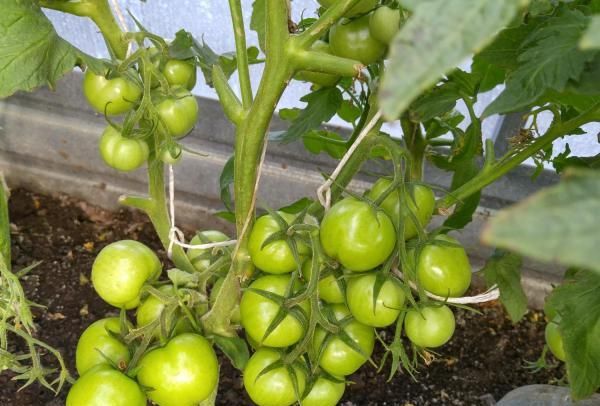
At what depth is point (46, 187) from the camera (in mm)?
1330

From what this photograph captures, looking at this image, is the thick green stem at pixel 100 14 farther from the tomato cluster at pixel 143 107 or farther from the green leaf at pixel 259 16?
the green leaf at pixel 259 16

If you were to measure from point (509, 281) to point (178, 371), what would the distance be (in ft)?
1.23

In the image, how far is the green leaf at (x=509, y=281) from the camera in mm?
707

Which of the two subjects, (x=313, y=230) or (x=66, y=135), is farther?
(x=66, y=135)

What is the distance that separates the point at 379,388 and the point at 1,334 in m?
0.54

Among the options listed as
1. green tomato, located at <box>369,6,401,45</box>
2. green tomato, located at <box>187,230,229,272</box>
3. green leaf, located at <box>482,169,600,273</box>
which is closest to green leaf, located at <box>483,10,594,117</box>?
green tomato, located at <box>369,6,401,45</box>

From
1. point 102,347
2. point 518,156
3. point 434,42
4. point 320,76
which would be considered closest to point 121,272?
point 102,347

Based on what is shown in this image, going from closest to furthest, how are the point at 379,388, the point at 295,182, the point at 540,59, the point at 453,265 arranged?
1. the point at 540,59
2. the point at 453,265
3. the point at 379,388
4. the point at 295,182

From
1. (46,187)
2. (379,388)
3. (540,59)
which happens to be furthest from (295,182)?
(540,59)

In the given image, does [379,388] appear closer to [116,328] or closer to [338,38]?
[116,328]

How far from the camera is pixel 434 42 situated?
0.21m

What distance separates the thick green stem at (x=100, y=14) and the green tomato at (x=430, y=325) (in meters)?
0.39

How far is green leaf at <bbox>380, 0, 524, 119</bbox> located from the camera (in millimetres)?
200

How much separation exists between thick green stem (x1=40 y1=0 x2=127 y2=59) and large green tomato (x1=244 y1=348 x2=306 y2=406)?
1.13 ft
